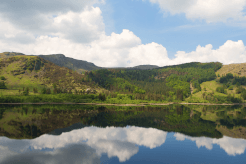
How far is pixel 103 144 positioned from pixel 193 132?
32.6m

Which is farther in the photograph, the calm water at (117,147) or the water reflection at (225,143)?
the water reflection at (225,143)

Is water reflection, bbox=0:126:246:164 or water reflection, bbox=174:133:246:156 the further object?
water reflection, bbox=174:133:246:156

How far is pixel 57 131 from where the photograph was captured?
1893 inches

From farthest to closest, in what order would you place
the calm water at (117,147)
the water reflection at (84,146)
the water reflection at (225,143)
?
1. the water reflection at (225,143)
2. the calm water at (117,147)
3. the water reflection at (84,146)

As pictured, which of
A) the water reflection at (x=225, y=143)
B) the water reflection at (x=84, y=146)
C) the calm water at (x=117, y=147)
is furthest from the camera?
the water reflection at (x=225, y=143)

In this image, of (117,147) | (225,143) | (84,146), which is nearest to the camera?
(84,146)

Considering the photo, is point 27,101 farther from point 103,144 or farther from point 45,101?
point 103,144

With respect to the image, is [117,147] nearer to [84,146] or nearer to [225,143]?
[84,146]

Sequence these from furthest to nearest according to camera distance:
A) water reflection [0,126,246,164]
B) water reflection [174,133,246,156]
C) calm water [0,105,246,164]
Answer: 1. water reflection [174,133,246,156]
2. calm water [0,105,246,164]
3. water reflection [0,126,246,164]

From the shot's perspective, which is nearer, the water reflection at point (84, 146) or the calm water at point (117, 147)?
the water reflection at point (84, 146)

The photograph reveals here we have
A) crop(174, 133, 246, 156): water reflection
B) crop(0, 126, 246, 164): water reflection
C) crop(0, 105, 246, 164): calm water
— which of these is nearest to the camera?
crop(0, 126, 246, 164): water reflection

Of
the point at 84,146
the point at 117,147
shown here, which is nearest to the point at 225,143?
the point at 117,147

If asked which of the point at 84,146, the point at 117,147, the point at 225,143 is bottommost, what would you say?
the point at 225,143

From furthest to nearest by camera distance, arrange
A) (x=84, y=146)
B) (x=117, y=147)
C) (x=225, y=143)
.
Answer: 1. (x=225, y=143)
2. (x=117, y=147)
3. (x=84, y=146)
